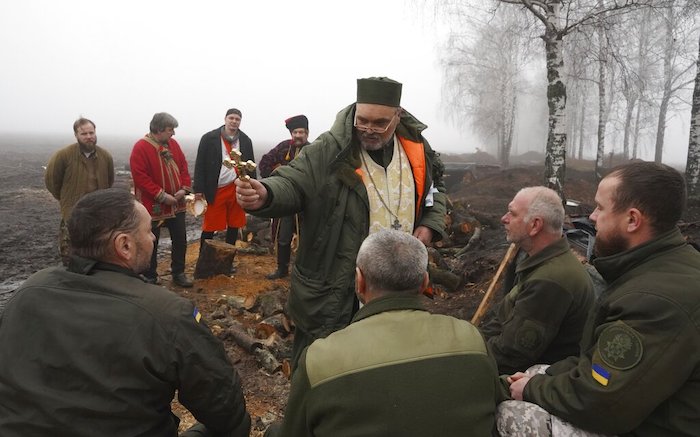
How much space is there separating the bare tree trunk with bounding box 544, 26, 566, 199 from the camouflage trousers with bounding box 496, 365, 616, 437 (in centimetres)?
816

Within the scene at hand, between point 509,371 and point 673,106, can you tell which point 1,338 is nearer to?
point 509,371

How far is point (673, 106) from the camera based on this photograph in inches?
1123

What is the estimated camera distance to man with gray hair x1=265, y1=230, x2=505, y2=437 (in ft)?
4.87

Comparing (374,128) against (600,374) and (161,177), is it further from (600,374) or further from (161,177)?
(161,177)

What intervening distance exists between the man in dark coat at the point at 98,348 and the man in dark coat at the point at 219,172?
4297mm

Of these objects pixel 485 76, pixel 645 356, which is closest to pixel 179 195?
pixel 645 356

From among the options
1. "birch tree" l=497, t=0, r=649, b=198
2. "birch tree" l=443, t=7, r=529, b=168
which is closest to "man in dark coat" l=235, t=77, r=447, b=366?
"birch tree" l=497, t=0, r=649, b=198

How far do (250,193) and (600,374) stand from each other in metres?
1.79

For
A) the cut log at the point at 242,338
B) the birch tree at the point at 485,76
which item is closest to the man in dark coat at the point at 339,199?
the cut log at the point at 242,338

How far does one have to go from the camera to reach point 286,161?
21.6 ft

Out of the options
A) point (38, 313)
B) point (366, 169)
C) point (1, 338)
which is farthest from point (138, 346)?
point (366, 169)

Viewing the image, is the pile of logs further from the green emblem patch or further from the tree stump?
the green emblem patch

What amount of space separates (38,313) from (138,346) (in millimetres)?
380

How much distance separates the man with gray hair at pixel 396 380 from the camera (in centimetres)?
148
